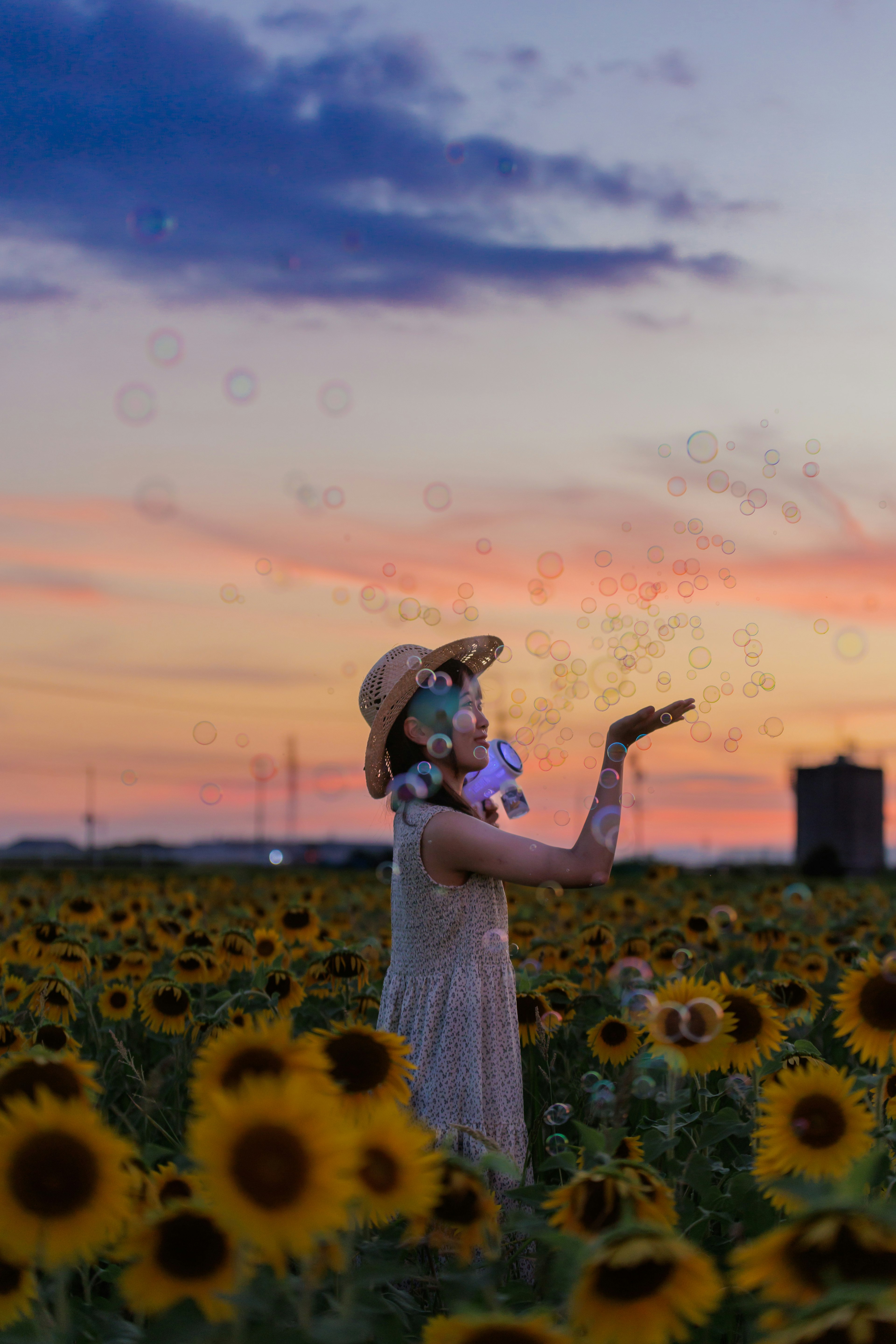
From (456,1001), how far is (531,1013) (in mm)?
1055

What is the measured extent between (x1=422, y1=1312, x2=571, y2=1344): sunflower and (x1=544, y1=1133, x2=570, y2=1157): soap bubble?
2.21m

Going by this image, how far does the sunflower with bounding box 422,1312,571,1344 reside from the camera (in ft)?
5.76

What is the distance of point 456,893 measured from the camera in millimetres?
4594

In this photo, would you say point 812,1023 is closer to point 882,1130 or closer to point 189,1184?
point 882,1130

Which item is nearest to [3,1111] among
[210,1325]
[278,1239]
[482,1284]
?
[210,1325]

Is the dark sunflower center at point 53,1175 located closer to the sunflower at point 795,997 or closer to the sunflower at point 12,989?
the sunflower at point 795,997

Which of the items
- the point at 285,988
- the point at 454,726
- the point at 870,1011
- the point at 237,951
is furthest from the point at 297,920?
the point at 870,1011

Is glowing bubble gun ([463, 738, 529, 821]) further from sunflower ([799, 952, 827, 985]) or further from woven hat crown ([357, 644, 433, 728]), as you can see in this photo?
sunflower ([799, 952, 827, 985])

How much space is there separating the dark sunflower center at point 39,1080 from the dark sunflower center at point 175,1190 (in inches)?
10.4

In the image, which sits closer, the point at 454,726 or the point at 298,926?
the point at 454,726

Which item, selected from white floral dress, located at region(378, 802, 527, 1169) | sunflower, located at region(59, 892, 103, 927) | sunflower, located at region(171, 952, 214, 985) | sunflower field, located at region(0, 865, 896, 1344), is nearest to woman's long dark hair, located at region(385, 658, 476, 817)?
white floral dress, located at region(378, 802, 527, 1169)

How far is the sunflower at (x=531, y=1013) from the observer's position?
5.58 meters

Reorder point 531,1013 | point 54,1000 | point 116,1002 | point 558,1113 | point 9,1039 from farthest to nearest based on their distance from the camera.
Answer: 1. point 116,1002
2. point 54,1000
3. point 531,1013
4. point 558,1113
5. point 9,1039

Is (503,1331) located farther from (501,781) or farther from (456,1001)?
(501,781)
